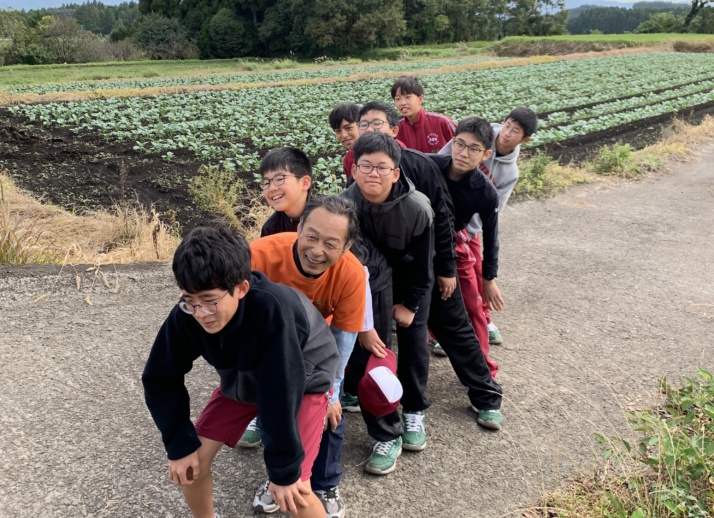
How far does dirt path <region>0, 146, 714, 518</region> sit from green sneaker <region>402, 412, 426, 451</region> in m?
0.05

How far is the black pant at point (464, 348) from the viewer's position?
122 inches

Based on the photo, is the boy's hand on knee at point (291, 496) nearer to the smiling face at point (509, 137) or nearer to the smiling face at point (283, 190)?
the smiling face at point (283, 190)

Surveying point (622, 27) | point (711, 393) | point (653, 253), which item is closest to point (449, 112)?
point (653, 253)

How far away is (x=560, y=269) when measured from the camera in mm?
5266

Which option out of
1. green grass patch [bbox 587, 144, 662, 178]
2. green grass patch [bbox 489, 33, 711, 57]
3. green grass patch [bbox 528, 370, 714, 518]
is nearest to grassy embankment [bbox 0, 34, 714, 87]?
green grass patch [bbox 489, 33, 711, 57]

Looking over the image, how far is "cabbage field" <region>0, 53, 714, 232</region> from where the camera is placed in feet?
32.0

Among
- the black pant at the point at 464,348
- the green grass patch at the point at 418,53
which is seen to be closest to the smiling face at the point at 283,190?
the black pant at the point at 464,348

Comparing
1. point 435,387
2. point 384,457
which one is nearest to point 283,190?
point 384,457

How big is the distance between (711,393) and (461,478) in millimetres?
1372

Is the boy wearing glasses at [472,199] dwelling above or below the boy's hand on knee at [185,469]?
above

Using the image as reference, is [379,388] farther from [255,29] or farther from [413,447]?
[255,29]

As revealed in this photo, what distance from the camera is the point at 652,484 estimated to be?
2379 mm

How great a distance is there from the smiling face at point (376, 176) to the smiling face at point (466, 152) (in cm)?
A: 60

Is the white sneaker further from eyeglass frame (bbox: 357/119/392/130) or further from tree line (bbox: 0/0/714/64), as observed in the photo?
tree line (bbox: 0/0/714/64)
